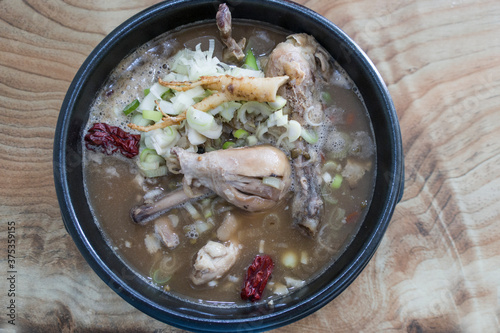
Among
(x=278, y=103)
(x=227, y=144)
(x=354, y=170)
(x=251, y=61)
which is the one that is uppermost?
(x=251, y=61)

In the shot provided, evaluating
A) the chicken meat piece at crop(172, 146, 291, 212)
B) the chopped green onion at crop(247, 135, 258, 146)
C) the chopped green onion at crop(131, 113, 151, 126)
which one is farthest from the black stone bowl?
the chopped green onion at crop(247, 135, 258, 146)

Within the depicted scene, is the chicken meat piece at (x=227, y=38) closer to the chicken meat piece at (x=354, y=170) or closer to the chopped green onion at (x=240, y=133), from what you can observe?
the chopped green onion at (x=240, y=133)

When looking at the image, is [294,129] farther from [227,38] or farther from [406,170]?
[406,170]

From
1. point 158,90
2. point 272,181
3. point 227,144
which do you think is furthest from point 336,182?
point 158,90

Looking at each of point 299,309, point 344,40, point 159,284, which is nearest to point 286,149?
point 344,40

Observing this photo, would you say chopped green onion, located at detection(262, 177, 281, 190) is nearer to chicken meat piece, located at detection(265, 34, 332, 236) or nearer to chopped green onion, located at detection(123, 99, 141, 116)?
chicken meat piece, located at detection(265, 34, 332, 236)

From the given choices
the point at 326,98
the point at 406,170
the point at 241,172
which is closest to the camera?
the point at 241,172

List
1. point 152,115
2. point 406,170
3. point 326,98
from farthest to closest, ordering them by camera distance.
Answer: point 406,170, point 326,98, point 152,115
